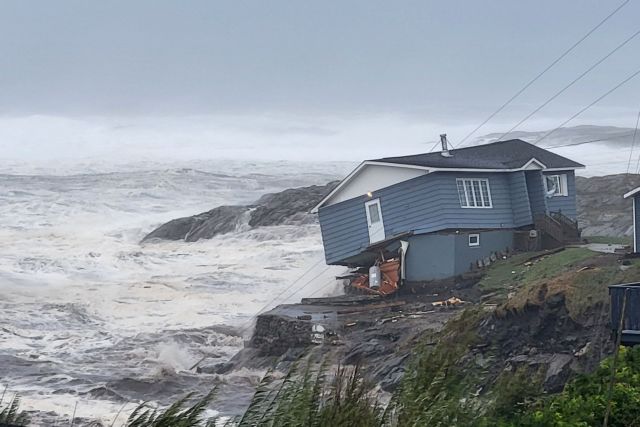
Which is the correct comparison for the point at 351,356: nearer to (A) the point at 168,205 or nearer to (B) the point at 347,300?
(B) the point at 347,300

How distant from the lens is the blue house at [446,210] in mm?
26781

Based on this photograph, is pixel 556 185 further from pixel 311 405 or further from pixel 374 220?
pixel 311 405

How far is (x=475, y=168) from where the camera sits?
91.8ft

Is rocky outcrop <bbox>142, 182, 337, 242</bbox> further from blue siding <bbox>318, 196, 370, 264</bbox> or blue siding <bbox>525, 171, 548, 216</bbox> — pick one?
blue siding <bbox>525, 171, 548, 216</bbox>

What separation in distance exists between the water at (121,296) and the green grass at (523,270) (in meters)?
5.83

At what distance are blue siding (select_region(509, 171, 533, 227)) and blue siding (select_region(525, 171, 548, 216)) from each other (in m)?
0.49

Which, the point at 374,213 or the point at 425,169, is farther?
the point at 374,213

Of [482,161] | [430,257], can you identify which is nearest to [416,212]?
[430,257]

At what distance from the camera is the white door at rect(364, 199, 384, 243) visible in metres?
28.0

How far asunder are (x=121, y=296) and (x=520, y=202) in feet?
39.7

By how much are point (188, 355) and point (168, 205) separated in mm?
39911

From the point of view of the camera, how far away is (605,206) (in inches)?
1599

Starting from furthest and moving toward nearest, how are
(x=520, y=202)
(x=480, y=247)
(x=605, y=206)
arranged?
(x=605, y=206) < (x=520, y=202) < (x=480, y=247)

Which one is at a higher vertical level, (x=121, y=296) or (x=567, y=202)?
(x=567, y=202)
